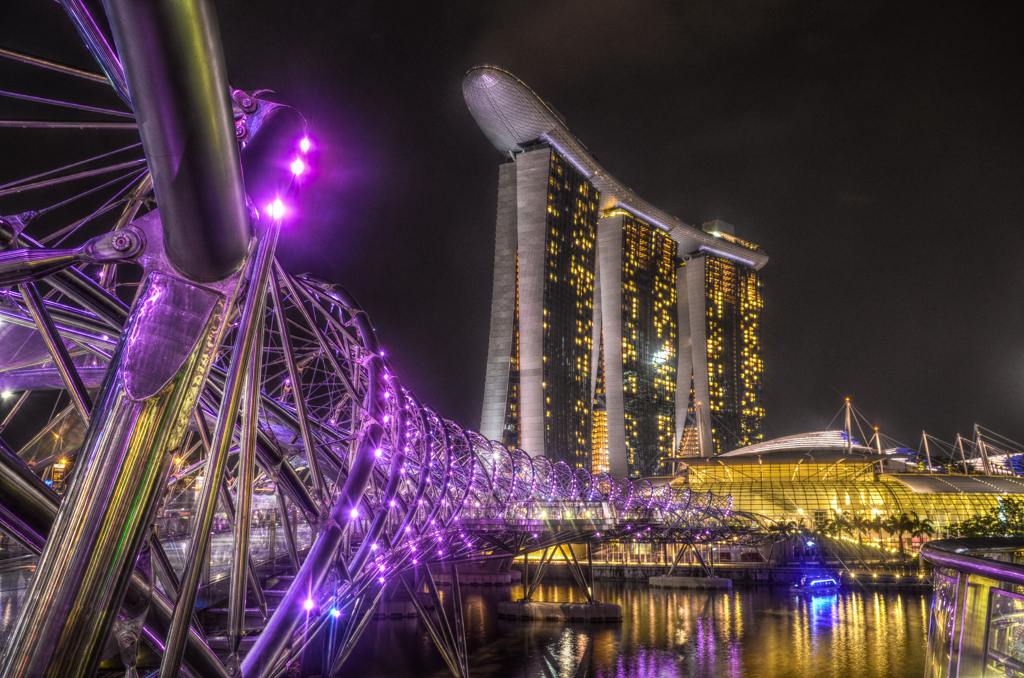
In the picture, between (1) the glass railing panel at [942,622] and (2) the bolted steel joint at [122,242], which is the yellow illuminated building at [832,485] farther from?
(2) the bolted steel joint at [122,242]

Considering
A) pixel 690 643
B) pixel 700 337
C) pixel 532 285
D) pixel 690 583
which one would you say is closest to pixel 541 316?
pixel 532 285

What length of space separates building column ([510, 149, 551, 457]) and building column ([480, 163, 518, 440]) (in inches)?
68.1

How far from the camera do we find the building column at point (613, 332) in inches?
4508

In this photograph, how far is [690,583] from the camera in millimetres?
55344

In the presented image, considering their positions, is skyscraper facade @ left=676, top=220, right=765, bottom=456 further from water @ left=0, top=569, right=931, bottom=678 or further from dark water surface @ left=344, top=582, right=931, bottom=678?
dark water surface @ left=344, top=582, right=931, bottom=678

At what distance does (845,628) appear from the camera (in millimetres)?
37219

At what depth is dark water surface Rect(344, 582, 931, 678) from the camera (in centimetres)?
2841

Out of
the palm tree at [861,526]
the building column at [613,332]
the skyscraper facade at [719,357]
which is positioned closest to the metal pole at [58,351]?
the palm tree at [861,526]

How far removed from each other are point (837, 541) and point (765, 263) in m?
114

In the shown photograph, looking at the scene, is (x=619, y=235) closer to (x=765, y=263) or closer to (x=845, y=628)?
(x=765, y=263)

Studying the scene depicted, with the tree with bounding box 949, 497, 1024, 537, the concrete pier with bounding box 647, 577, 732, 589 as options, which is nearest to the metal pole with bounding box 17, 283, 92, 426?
the concrete pier with bounding box 647, 577, 732, 589

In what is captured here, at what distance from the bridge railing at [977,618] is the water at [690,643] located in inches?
1058

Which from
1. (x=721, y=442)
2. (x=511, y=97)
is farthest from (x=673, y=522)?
(x=721, y=442)

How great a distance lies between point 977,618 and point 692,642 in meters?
34.1
